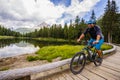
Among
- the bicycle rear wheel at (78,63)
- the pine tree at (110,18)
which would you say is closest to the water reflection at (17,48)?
the pine tree at (110,18)

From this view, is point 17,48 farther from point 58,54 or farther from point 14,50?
point 58,54

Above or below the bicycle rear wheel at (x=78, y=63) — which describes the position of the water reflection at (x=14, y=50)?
below

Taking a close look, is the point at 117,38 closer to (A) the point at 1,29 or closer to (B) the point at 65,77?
(B) the point at 65,77

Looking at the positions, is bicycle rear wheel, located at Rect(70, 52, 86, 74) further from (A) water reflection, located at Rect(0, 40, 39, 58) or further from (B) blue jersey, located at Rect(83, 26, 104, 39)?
(A) water reflection, located at Rect(0, 40, 39, 58)

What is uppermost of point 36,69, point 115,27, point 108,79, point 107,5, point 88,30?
point 107,5

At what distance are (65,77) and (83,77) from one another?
68 centimetres

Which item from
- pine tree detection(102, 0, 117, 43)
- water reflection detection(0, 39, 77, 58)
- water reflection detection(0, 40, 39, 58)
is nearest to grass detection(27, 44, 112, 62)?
water reflection detection(0, 40, 39, 58)

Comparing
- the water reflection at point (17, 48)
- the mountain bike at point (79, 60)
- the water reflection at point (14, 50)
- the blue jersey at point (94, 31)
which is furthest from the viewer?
the water reflection at point (17, 48)

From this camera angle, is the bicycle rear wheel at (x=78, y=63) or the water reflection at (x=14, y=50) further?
the water reflection at (x=14, y=50)

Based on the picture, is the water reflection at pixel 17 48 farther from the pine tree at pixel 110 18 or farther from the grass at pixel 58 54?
the pine tree at pixel 110 18

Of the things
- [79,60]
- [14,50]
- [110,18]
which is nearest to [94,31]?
[79,60]

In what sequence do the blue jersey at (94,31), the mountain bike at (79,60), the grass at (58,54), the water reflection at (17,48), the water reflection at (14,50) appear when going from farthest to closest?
the water reflection at (17,48)
the water reflection at (14,50)
the grass at (58,54)
the blue jersey at (94,31)
the mountain bike at (79,60)

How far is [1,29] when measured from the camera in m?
117

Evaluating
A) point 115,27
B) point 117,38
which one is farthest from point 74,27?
point 115,27
